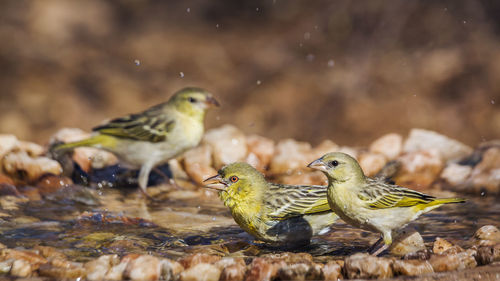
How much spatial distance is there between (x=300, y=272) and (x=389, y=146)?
4639 mm

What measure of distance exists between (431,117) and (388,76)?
0.99 metres

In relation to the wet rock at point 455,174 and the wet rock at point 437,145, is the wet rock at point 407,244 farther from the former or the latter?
the wet rock at point 437,145

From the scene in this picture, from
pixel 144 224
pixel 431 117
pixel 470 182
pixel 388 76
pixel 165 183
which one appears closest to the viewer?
pixel 144 224

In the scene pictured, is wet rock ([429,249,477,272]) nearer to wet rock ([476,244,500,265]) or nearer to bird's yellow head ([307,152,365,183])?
wet rock ([476,244,500,265])

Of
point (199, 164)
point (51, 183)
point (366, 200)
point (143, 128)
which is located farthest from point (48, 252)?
point (199, 164)

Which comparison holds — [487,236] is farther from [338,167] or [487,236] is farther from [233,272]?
[233,272]

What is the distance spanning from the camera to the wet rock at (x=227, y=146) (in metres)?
7.81

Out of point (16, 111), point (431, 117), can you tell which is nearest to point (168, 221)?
point (431, 117)

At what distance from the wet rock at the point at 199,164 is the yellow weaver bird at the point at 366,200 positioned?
Result: 9.52 feet

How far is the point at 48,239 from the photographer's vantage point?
16.2ft

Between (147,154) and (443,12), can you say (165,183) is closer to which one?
(147,154)

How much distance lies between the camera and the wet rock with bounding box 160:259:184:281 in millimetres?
3824

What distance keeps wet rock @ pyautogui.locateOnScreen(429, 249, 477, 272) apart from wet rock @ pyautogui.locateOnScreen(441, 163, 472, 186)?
126 inches

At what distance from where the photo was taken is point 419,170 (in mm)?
7332
